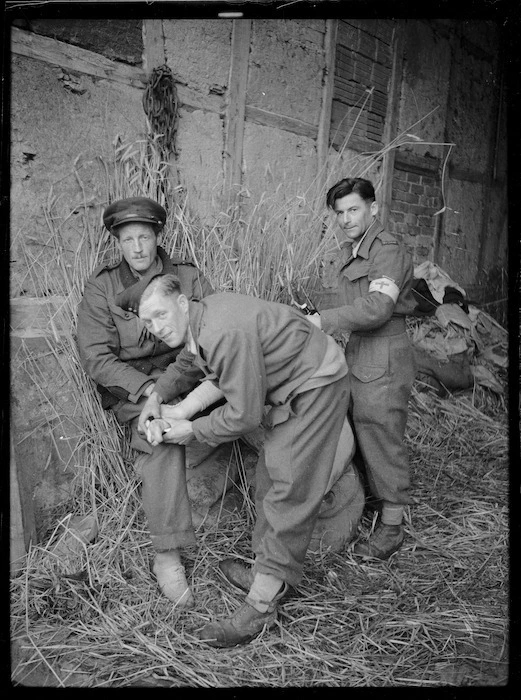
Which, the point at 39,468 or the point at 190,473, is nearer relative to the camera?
the point at 39,468

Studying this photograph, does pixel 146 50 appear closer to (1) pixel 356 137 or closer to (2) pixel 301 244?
(2) pixel 301 244

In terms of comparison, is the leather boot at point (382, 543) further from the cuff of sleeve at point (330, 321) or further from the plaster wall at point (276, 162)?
the plaster wall at point (276, 162)

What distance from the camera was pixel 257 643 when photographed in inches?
95.4

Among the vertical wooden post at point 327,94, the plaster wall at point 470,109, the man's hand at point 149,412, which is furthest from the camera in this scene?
the plaster wall at point 470,109

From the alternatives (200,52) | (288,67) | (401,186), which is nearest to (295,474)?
(200,52)

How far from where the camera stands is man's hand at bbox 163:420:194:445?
2557 mm

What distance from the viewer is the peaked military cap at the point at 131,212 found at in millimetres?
2850

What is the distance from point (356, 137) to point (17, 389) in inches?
152

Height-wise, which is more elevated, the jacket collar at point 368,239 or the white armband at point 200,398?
the jacket collar at point 368,239

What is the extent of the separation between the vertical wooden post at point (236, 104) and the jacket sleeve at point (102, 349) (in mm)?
1446

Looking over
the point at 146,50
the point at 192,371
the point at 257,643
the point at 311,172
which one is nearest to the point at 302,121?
the point at 311,172

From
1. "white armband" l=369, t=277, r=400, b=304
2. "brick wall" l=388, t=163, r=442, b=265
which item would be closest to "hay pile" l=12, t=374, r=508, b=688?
"white armband" l=369, t=277, r=400, b=304

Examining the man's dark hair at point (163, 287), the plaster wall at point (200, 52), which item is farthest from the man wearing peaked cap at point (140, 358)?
the plaster wall at point (200, 52)

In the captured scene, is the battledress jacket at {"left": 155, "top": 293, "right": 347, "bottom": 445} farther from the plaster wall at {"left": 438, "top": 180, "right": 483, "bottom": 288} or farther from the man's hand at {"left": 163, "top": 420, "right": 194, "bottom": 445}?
the plaster wall at {"left": 438, "top": 180, "right": 483, "bottom": 288}
